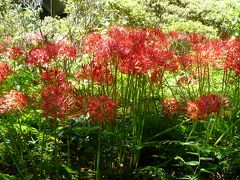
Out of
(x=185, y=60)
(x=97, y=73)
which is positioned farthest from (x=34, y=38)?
(x=97, y=73)

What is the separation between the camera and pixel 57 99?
2320 millimetres

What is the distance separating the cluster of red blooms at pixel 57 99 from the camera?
2.30m

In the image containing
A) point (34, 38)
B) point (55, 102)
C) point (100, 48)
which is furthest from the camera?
point (34, 38)

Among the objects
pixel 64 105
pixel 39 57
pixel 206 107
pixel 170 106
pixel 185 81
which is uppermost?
pixel 39 57

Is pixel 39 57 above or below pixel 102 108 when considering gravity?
above

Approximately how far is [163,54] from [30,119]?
123 cm

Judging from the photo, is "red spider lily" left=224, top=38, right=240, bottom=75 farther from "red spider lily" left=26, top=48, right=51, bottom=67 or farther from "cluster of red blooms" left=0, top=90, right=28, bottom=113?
"cluster of red blooms" left=0, top=90, right=28, bottom=113

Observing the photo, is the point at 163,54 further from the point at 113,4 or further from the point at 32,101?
the point at 113,4

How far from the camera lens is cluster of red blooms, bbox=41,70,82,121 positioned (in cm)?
230

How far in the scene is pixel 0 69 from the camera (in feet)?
9.09

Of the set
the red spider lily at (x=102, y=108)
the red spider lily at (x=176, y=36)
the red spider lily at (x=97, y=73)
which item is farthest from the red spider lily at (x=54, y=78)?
the red spider lily at (x=176, y=36)

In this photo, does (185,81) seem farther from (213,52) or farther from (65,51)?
(65,51)

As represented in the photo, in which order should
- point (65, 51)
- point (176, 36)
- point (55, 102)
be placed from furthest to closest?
1. point (176, 36)
2. point (65, 51)
3. point (55, 102)

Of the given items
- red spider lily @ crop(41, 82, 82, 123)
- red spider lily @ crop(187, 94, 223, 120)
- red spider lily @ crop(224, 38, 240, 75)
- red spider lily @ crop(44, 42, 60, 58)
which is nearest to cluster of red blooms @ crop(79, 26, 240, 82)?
red spider lily @ crop(224, 38, 240, 75)
